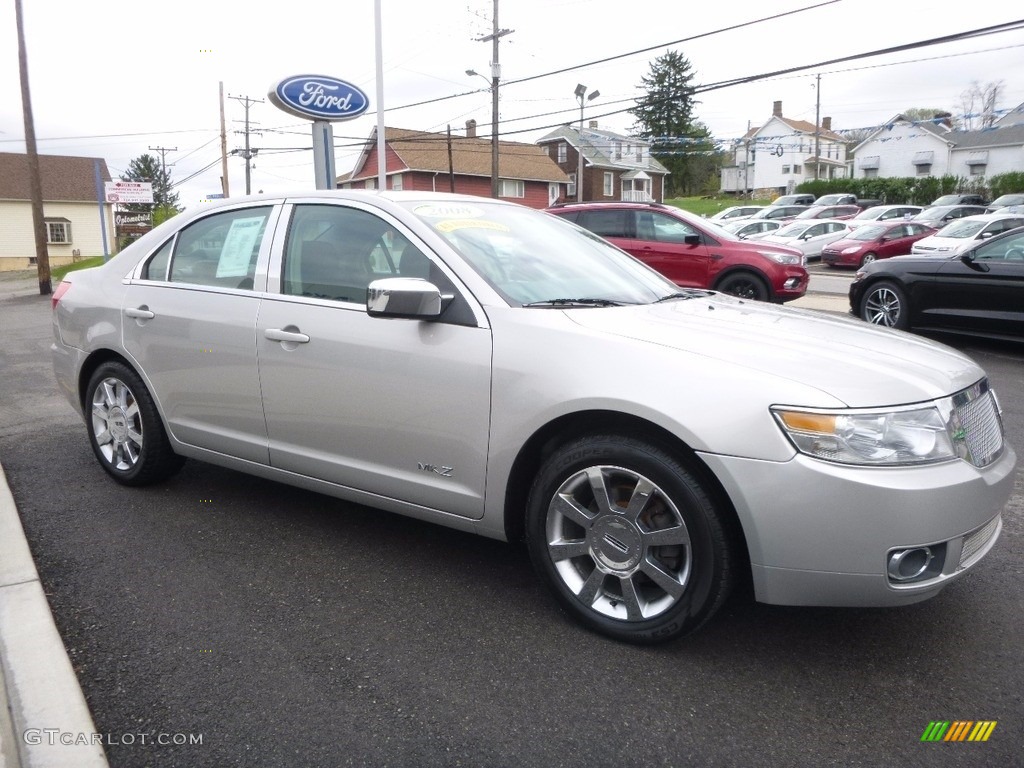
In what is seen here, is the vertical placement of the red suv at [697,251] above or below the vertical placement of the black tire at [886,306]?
above

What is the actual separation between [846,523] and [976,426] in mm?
773

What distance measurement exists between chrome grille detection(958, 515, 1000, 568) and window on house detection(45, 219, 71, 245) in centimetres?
5183

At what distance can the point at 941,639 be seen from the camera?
3.08 m

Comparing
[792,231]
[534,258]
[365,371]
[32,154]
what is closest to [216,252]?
[365,371]

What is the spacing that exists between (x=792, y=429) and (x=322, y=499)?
2.83 metres

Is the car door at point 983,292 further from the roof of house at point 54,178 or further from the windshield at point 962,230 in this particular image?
the roof of house at point 54,178

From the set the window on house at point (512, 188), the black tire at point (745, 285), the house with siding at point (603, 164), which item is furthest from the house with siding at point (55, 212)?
the black tire at point (745, 285)

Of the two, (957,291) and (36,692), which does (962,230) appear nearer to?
(957,291)

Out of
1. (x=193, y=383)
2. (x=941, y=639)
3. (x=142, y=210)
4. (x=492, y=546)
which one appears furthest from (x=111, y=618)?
(x=142, y=210)

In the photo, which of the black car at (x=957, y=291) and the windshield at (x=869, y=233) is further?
the windshield at (x=869, y=233)

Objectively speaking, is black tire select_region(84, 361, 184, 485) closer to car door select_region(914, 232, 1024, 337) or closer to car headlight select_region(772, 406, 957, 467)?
car headlight select_region(772, 406, 957, 467)

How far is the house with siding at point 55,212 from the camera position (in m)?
45.6

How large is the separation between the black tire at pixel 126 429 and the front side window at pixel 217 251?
628 millimetres

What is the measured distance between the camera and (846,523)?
2582 mm
